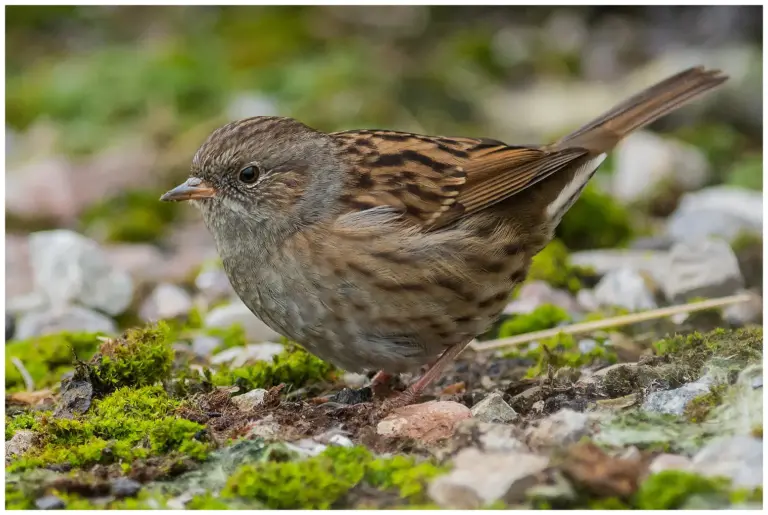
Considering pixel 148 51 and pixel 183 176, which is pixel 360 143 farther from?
pixel 148 51

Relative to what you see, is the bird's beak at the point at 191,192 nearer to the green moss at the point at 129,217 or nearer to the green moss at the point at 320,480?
the green moss at the point at 320,480

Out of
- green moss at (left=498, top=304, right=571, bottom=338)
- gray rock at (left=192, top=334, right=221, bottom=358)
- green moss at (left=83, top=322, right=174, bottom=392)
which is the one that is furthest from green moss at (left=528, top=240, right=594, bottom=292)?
green moss at (left=83, top=322, right=174, bottom=392)

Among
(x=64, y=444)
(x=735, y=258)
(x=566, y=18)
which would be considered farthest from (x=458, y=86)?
(x=64, y=444)

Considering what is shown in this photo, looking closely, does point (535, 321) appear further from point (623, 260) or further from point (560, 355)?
point (623, 260)

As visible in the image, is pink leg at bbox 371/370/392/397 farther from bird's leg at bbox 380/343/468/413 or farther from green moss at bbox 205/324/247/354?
green moss at bbox 205/324/247/354

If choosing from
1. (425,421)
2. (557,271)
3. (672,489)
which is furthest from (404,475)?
(557,271)

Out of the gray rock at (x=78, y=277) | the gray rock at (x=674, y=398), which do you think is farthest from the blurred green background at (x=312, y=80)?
the gray rock at (x=674, y=398)
